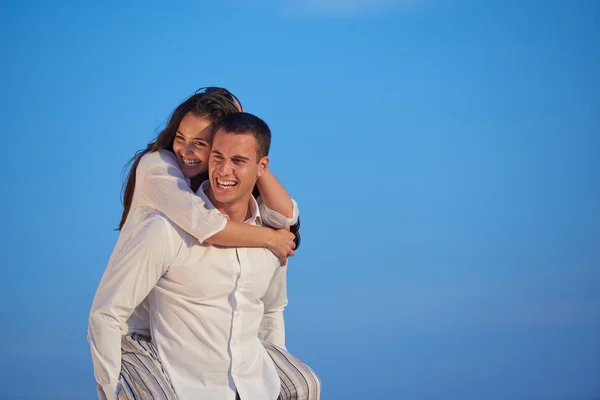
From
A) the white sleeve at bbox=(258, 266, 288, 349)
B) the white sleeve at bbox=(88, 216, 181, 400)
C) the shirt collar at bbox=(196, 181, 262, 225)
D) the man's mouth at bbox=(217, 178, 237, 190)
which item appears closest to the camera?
the white sleeve at bbox=(88, 216, 181, 400)

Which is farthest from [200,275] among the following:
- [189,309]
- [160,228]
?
[160,228]

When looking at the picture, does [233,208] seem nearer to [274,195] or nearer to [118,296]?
[274,195]

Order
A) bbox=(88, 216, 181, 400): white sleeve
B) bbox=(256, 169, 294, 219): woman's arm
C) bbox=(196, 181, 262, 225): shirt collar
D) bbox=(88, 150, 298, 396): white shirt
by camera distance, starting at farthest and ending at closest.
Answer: bbox=(256, 169, 294, 219): woman's arm → bbox=(196, 181, 262, 225): shirt collar → bbox=(88, 150, 298, 396): white shirt → bbox=(88, 216, 181, 400): white sleeve

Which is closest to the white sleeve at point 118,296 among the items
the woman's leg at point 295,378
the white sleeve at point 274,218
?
the white sleeve at point 274,218

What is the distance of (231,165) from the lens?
3221 millimetres

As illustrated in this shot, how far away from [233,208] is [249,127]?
32 cm

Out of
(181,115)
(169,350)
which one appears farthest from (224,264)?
(181,115)

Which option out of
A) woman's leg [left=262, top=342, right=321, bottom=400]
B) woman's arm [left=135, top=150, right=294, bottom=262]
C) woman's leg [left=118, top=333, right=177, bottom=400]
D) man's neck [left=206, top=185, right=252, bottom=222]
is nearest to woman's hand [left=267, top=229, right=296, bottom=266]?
woman's arm [left=135, top=150, right=294, bottom=262]

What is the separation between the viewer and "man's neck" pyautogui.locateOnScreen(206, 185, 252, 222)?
3.33 meters

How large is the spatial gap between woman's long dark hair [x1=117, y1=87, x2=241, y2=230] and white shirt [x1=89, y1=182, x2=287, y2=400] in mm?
385

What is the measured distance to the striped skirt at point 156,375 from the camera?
302 centimetres

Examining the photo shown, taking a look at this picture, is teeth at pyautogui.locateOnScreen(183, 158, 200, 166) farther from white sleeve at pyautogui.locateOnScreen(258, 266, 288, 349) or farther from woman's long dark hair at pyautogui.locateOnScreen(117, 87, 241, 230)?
white sleeve at pyautogui.locateOnScreen(258, 266, 288, 349)

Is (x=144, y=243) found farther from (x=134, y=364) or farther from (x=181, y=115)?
(x=181, y=115)

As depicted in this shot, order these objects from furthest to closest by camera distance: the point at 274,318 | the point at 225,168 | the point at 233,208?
the point at 274,318 < the point at 233,208 < the point at 225,168
